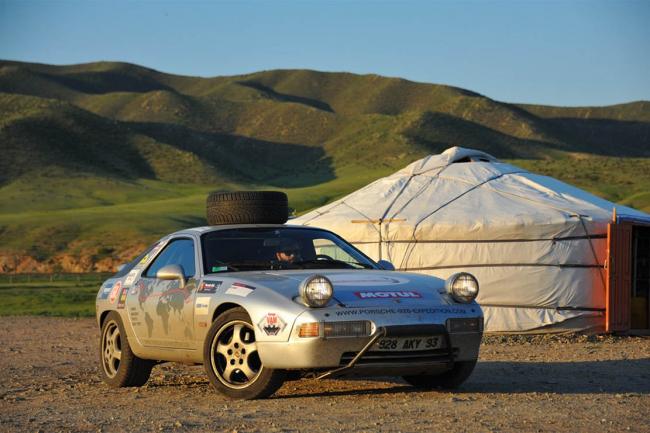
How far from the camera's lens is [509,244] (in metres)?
16.6

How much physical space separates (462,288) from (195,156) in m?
111

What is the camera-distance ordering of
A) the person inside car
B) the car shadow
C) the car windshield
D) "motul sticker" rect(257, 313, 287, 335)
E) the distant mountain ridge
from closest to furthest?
"motul sticker" rect(257, 313, 287, 335), the car shadow, the car windshield, the person inside car, the distant mountain ridge

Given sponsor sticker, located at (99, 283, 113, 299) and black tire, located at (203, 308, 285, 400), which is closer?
black tire, located at (203, 308, 285, 400)

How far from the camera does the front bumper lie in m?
7.64

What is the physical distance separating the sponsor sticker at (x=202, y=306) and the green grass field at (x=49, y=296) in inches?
720

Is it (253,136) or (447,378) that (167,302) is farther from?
(253,136)

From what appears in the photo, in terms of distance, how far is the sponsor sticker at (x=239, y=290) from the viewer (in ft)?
26.5

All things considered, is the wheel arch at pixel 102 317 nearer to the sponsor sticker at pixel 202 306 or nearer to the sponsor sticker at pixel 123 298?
the sponsor sticker at pixel 123 298

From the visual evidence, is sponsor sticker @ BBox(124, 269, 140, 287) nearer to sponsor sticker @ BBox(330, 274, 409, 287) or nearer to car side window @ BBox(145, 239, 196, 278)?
car side window @ BBox(145, 239, 196, 278)

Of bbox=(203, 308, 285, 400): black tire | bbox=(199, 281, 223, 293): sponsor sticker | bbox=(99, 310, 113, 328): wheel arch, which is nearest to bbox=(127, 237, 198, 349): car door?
bbox=(199, 281, 223, 293): sponsor sticker

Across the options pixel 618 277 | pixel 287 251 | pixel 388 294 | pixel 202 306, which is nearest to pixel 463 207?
pixel 618 277

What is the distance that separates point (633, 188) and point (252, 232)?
71.0 metres

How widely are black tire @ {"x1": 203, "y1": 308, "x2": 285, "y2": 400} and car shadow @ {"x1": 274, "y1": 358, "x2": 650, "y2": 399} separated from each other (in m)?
0.36

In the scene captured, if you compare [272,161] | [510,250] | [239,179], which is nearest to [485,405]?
[510,250]
